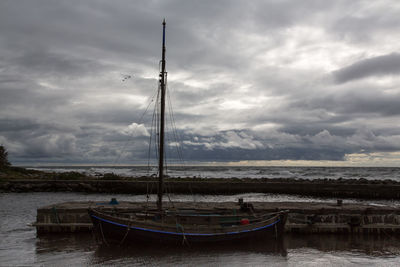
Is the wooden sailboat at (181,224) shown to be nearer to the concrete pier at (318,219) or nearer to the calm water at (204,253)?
the calm water at (204,253)

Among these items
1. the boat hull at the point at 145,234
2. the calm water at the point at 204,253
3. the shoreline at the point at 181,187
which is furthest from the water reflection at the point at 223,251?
the shoreline at the point at 181,187

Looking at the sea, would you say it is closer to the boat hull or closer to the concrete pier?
the boat hull

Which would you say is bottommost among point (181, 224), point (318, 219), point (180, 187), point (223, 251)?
point (223, 251)

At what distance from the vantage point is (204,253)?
652 inches

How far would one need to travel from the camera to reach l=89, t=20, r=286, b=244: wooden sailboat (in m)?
16.9

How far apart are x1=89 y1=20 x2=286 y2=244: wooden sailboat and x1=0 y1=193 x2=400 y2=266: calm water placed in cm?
59

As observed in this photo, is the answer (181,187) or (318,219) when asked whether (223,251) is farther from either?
(181,187)

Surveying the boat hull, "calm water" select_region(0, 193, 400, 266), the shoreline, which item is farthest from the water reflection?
the shoreline

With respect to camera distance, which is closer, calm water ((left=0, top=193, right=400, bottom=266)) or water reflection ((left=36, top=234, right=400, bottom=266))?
calm water ((left=0, top=193, right=400, bottom=266))

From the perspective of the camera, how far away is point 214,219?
19.3m

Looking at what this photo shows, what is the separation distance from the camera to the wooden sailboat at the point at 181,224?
666 inches

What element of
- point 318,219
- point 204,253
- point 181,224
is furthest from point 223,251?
point 318,219

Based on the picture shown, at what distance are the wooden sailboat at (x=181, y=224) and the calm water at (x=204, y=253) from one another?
0.59m

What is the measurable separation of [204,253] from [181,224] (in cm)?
293
